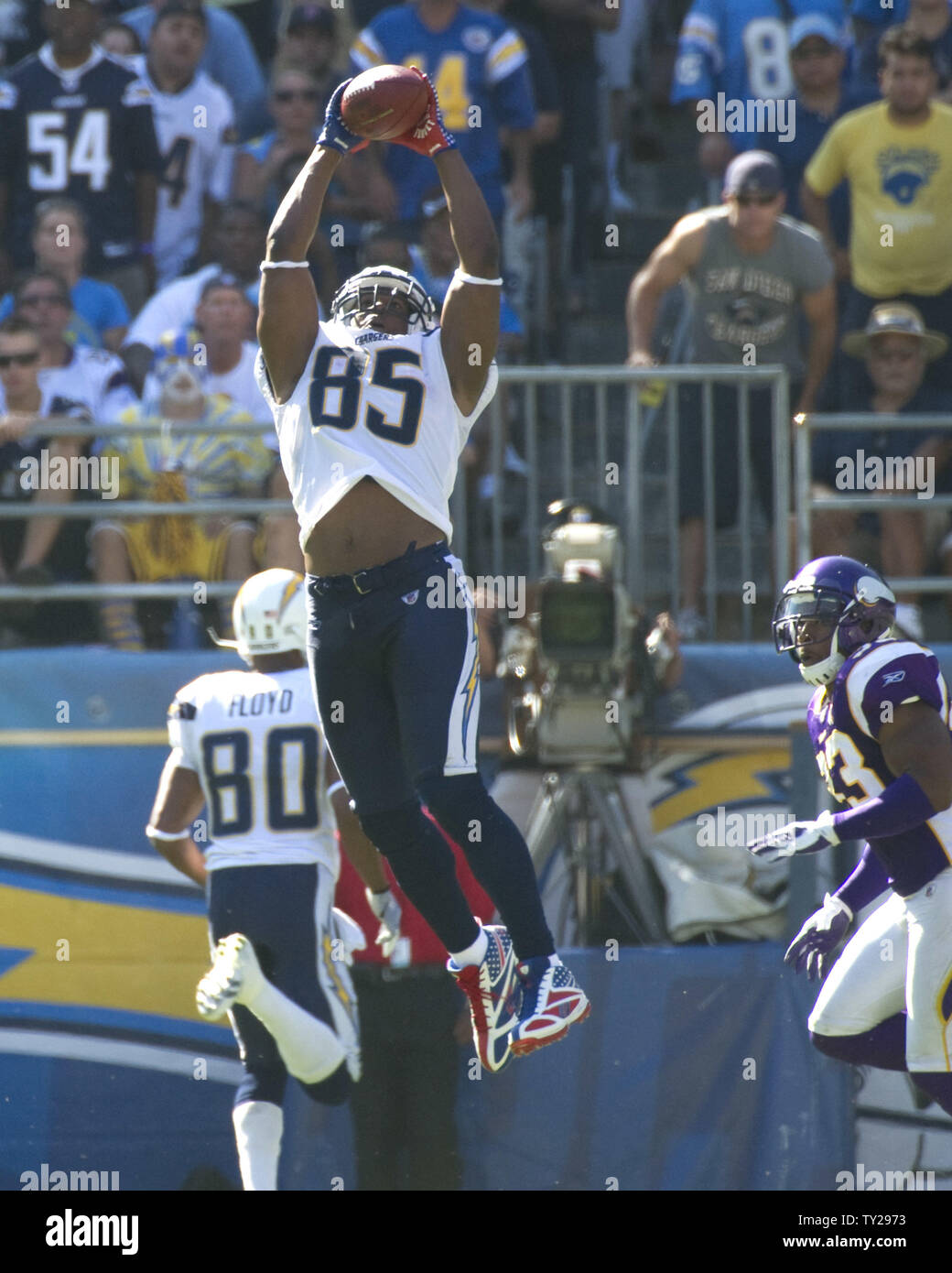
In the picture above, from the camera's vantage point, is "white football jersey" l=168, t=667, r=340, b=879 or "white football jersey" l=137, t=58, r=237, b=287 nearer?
"white football jersey" l=168, t=667, r=340, b=879

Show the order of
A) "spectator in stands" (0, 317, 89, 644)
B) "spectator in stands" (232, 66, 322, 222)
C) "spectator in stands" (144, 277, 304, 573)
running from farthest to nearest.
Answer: "spectator in stands" (232, 66, 322, 222) < "spectator in stands" (144, 277, 304, 573) < "spectator in stands" (0, 317, 89, 644)

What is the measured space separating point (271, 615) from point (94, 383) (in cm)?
221

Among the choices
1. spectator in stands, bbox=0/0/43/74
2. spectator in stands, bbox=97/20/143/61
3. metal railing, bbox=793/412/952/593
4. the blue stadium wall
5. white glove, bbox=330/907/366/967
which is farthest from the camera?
spectator in stands, bbox=0/0/43/74

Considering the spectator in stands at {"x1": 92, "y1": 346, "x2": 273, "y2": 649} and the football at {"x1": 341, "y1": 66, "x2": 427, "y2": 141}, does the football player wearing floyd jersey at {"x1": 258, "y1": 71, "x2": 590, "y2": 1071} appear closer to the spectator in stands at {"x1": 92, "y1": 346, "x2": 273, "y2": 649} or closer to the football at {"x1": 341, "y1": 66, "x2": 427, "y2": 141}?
the football at {"x1": 341, "y1": 66, "x2": 427, "y2": 141}

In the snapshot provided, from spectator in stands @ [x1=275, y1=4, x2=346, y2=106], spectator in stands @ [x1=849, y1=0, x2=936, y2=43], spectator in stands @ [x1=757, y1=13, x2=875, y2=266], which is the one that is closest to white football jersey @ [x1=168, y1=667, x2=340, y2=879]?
spectator in stands @ [x1=275, y1=4, x2=346, y2=106]

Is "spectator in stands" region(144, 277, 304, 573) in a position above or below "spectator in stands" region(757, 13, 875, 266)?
below

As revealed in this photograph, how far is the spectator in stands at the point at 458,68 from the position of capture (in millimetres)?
9672

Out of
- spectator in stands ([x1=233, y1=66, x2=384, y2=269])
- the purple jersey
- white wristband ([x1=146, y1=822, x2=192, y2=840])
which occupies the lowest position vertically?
white wristband ([x1=146, y1=822, x2=192, y2=840])

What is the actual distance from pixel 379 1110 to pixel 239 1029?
2.43 ft

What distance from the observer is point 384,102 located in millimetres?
5086

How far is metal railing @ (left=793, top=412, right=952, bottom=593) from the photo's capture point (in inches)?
313

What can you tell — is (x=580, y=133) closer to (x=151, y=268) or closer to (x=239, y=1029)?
(x=151, y=268)

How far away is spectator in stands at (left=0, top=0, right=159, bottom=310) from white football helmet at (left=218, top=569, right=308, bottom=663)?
3.13m

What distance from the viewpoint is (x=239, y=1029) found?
717 centimetres
